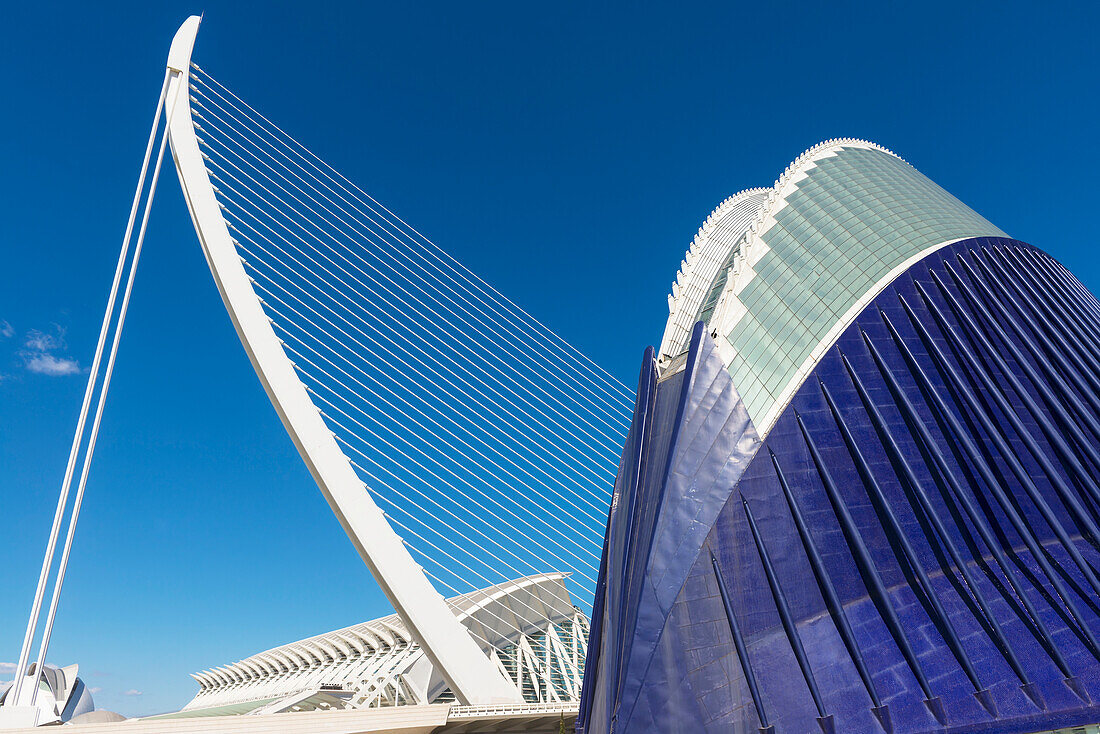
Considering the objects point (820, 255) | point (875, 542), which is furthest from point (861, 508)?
point (820, 255)

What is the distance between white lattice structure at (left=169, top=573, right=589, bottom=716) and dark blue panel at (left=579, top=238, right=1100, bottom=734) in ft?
31.3

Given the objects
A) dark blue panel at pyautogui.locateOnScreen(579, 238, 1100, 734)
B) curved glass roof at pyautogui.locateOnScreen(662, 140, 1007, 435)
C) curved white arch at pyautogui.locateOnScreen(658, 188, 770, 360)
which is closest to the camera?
dark blue panel at pyautogui.locateOnScreen(579, 238, 1100, 734)

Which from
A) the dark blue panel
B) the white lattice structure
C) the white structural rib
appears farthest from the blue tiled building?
the white lattice structure

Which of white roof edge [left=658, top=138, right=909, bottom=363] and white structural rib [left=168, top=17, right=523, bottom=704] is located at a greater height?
white roof edge [left=658, top=138, right=909, bottom=363]

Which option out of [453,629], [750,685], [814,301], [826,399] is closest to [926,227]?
[814,301]

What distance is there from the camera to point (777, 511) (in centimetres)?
1437

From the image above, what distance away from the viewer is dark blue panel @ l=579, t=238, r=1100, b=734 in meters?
11.9

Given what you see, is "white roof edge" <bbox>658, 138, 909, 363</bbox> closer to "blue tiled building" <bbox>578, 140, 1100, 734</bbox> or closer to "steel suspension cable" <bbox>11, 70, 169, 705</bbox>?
"blue tiled building" <bbox>578, 140, 1100, 734</bbox>

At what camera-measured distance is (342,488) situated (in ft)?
53.8

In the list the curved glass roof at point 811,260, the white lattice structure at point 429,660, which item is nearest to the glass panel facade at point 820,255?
the curved glass roof at point 811,260

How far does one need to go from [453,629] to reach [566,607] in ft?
64.5

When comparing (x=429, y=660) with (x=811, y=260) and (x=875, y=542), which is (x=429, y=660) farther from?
(x=811, y=260)

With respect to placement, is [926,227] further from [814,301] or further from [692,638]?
[692,638]

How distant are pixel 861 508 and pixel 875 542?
0.76 m
